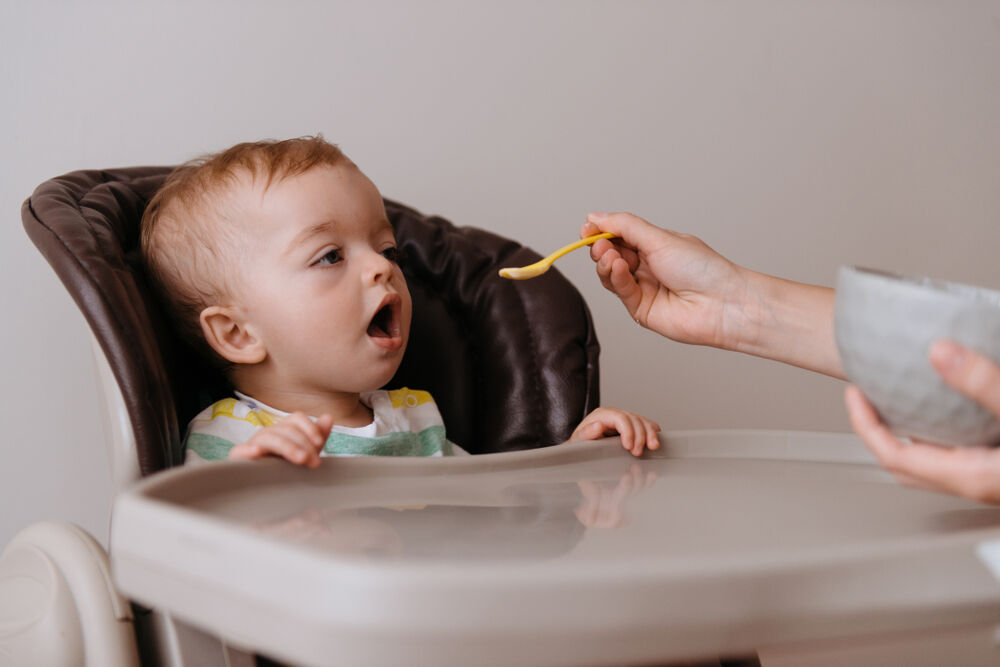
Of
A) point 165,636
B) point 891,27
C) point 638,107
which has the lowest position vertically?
point 165,636

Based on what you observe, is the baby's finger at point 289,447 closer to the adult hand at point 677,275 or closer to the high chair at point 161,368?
the high chair at point 161,368

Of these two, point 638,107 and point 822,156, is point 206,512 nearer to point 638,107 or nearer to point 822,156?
point 638,107

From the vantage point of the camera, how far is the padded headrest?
3.24 feet

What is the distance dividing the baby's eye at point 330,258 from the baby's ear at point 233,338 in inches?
4.7

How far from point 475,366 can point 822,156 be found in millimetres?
1215

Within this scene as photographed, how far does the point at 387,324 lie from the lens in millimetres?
1171

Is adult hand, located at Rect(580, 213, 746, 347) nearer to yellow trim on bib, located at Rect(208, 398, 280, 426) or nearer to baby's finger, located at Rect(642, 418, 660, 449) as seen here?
baby's finger, located at Rect(642, 418, 660, 449)

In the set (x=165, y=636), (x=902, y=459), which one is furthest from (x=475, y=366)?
(x=902, y=459)

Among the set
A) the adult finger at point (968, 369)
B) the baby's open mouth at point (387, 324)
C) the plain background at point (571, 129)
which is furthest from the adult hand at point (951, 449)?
the plain background at point (571, 129)

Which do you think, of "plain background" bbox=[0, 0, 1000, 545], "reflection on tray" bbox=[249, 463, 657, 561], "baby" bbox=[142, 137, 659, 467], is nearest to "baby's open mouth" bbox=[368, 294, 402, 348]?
"baby" bbox=[142, 137, 659, 467]

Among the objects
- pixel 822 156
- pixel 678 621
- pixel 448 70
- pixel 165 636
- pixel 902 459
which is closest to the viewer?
pixel 678 621

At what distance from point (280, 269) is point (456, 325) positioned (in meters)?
0.27

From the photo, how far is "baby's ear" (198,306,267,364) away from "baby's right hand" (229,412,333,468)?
331mm

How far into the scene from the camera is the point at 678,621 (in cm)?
46
